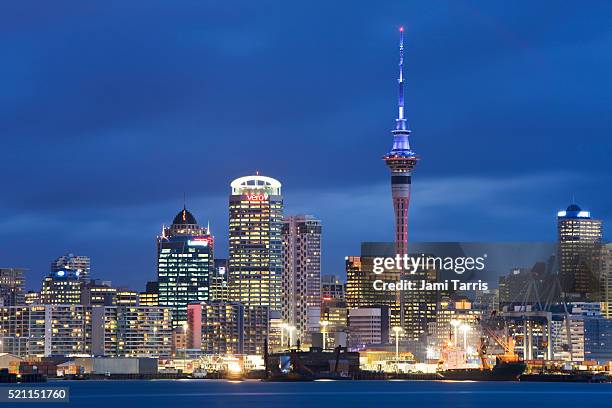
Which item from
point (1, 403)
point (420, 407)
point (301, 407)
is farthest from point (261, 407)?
point (1, 403)

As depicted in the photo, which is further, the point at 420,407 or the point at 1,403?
the point at 420,407

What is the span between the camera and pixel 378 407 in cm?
19962

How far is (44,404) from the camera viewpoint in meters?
200

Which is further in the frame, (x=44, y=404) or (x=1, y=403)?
(x=44, y=404)

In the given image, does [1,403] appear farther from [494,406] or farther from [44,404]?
[494,406]

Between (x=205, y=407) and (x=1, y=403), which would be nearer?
(x=1, y=403)

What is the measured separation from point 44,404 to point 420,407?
4267 centimetres

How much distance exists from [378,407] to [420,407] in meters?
4.84

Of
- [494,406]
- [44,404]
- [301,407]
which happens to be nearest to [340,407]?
[301,407]

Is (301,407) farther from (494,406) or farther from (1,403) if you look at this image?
(1,403)

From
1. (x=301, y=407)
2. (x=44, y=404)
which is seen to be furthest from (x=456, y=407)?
(x=44, y=404)

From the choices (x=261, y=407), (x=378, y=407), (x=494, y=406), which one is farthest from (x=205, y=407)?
(x=494, y=406)

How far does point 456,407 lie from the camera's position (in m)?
199

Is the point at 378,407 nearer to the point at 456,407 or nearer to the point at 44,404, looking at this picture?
the point at 456,407
